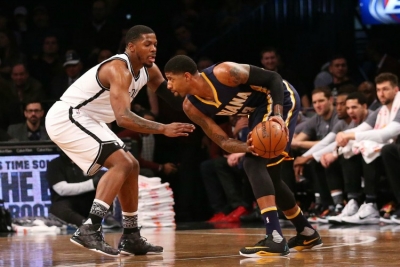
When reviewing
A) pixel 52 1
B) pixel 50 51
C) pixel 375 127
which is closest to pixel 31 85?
pixel 50 51

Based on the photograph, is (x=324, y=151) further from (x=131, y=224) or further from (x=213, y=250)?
(x=131, y=224)

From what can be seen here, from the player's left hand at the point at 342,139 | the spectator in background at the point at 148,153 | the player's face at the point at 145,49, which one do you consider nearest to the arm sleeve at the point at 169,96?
the player's face at the point at 145,49

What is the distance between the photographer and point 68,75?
11.8 m

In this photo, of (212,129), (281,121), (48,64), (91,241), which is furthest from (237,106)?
(48,64)

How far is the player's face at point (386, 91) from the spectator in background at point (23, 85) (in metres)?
4.58

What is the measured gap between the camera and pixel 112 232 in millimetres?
9203

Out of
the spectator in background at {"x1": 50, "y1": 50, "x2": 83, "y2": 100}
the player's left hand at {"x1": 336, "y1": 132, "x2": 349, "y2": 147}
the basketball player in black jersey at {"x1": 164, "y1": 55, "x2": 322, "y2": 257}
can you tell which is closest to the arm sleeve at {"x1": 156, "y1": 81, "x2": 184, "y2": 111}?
the basketball player in black jersey at {"x1": 164, "y1": 55, "x2": 322, "y2": 257}

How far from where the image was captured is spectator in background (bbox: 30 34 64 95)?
12336 mm

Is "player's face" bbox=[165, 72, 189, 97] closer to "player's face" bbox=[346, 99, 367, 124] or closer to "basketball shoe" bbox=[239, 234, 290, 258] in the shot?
"basketball shoe" bbox=[239, 234, 290, 258]

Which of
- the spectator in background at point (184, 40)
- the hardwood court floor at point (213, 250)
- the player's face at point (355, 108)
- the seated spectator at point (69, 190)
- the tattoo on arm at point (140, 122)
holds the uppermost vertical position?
the spectator in background at point (184, 40)

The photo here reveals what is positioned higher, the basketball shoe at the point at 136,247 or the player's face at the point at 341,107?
the player's face at the point at 341,107

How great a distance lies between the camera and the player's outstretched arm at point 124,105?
5.82m

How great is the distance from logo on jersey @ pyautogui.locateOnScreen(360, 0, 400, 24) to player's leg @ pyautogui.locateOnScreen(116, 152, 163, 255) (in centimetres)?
571

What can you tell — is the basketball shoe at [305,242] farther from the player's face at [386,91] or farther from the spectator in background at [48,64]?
the spectator in background at [48,64]
